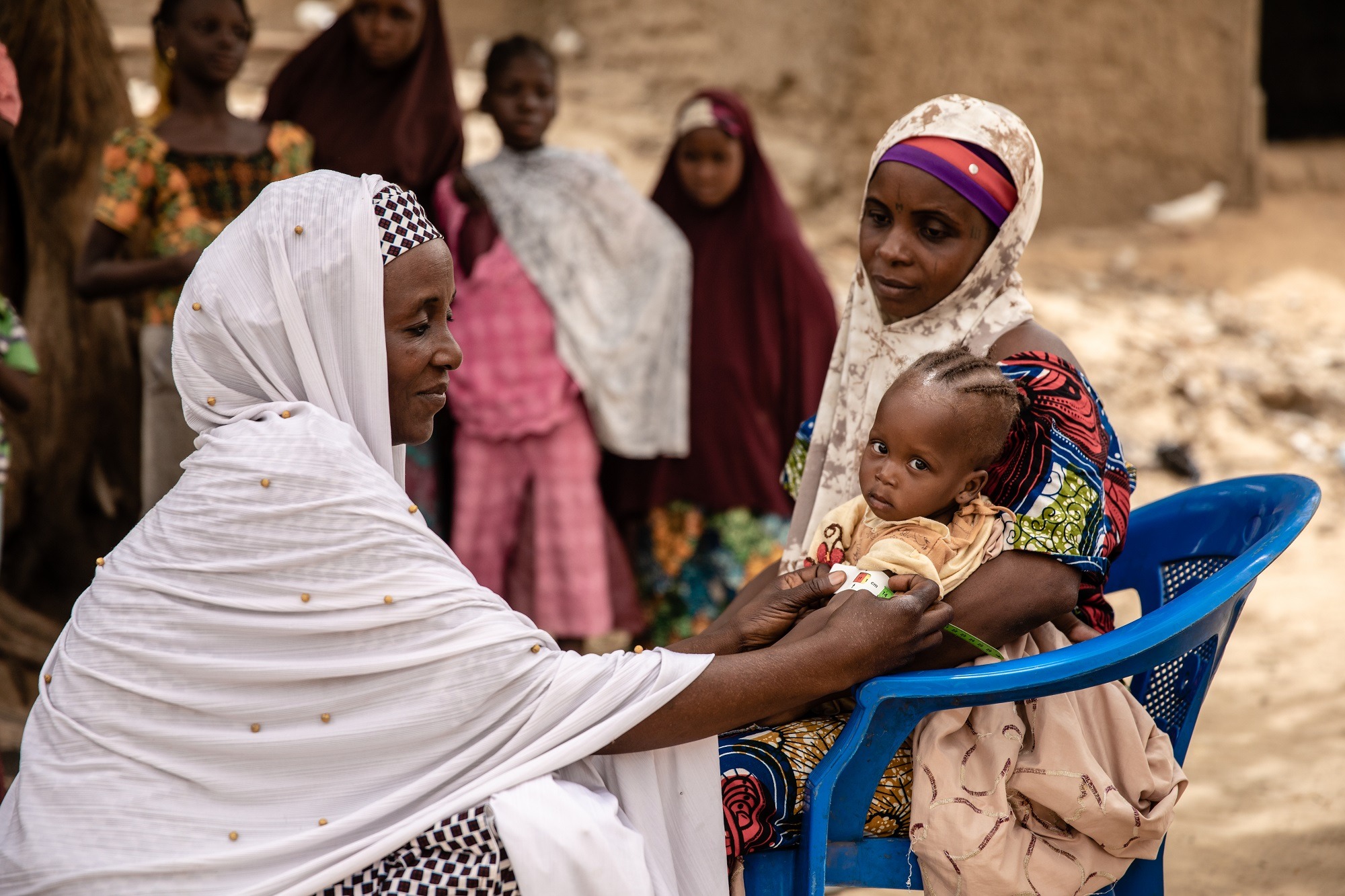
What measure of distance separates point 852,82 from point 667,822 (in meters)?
5.96

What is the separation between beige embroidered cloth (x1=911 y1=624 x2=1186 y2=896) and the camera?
1.92 m

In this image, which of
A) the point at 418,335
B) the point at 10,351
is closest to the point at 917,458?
the point at 418,335

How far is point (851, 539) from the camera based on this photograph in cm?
218

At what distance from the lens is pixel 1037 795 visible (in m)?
1.94

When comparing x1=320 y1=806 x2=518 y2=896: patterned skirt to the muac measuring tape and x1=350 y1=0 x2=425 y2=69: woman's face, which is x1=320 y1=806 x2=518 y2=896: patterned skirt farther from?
x1=350 y1=0 x2=425 y2=69: woman's face

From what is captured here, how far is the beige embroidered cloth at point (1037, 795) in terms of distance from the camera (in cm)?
192

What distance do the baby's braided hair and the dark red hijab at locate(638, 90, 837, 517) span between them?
87.5 inches

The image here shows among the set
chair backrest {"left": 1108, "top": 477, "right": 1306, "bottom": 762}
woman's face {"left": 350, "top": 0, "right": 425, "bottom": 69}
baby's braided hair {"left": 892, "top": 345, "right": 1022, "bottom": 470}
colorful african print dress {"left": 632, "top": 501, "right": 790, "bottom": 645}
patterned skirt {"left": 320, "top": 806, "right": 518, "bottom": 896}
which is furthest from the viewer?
colorful african print dress {"left": 632, "top": 501, "right": 790, "bottom": 645}

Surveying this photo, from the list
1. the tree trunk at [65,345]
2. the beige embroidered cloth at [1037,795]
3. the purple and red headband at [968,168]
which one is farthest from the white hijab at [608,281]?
the beige embroidered cloth at [1037,795]

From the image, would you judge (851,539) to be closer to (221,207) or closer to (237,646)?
(237,646)

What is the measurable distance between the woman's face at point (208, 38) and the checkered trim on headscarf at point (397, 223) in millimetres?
2100

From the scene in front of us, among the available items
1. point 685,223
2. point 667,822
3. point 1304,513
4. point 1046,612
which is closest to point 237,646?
point 667,822

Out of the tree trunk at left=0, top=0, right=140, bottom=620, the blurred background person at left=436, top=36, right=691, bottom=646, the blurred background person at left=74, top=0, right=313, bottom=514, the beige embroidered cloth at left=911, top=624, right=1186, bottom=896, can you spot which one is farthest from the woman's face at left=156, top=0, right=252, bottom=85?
the beige embroidered cloth at left=911, top=624, right=1186, bottom=896

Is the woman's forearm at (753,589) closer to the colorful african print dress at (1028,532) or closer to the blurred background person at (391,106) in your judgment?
the colorful african print dress at (1028,532)
